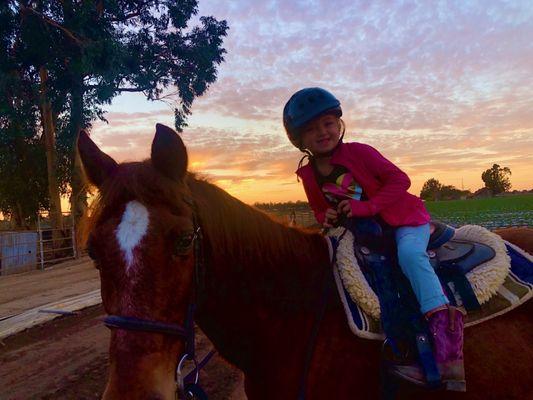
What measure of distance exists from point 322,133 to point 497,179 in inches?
4583

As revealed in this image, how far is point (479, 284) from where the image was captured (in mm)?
2355

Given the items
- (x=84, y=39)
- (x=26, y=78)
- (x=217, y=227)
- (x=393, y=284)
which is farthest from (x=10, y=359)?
(x=26, y=78)

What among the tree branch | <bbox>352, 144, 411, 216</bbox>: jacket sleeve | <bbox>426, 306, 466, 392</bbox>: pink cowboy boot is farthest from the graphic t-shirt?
the tree branch

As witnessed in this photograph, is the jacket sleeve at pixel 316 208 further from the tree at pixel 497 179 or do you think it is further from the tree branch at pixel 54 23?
the tree at pixel 497 179

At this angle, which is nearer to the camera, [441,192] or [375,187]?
[375,187]

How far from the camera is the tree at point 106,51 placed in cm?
2003

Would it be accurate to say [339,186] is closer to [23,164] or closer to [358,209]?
[358,209]

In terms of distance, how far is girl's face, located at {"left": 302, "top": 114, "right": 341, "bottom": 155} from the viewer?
2.79 m

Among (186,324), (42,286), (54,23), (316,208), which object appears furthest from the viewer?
(54,23)

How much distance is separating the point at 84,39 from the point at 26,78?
4582 mm

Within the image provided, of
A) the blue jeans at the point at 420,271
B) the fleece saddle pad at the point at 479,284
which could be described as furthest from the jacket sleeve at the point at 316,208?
the blue jeans at the point at 420,271

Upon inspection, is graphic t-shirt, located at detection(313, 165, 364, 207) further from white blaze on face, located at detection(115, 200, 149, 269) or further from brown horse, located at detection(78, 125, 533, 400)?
white blaze on face, located at detection(115, 200, 149, 269)

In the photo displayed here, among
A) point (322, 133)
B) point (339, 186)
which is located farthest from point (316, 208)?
point (322, 133)

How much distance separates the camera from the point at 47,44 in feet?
65.8
